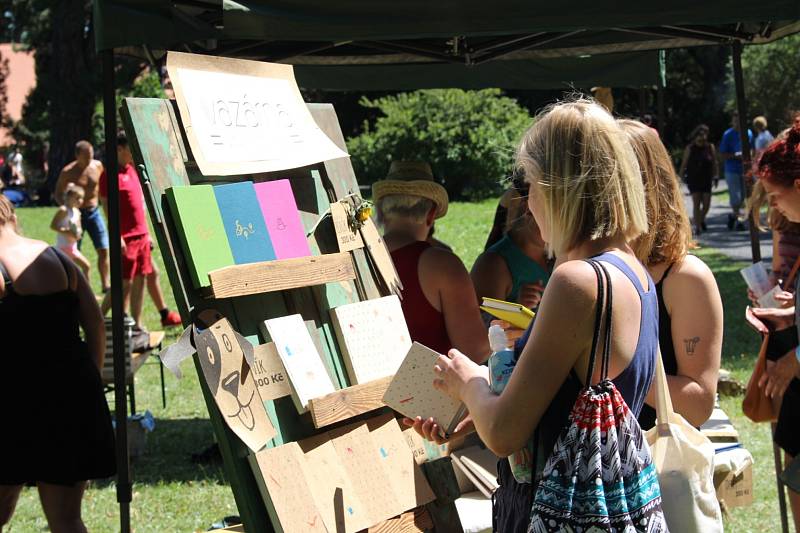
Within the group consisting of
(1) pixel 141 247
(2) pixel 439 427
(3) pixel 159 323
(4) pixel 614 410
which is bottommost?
(3) pixel 159 323

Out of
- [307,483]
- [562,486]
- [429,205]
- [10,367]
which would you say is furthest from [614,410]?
[10,367]

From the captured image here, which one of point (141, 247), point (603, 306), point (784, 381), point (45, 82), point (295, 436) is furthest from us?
point (45, 82)

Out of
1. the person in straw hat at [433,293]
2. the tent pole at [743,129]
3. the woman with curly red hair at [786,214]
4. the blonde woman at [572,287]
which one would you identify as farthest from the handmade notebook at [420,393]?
the tent pole at [743,129]

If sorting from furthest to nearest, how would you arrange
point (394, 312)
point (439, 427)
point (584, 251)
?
point (394, 312)
point (439, 427)
point (584, 251)

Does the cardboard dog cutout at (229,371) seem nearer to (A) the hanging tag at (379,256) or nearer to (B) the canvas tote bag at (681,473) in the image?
(A) the hanging tag at (379,256)

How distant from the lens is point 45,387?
11.6 ft

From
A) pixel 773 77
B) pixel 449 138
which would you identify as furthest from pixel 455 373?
pixel 773 77

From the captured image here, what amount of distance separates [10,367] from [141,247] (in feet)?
18.6

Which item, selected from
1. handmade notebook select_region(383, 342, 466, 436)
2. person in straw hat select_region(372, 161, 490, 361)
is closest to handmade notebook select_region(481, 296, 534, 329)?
handmade notebook select_region(383, 342, 466, 436)

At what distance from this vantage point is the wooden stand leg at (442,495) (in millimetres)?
2615

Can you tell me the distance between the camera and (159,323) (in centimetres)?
945

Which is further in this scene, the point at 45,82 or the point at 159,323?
the point at 45,82

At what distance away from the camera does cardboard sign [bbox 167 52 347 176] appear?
2383 mm

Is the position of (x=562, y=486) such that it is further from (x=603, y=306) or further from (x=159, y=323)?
(x=159, y=323)
